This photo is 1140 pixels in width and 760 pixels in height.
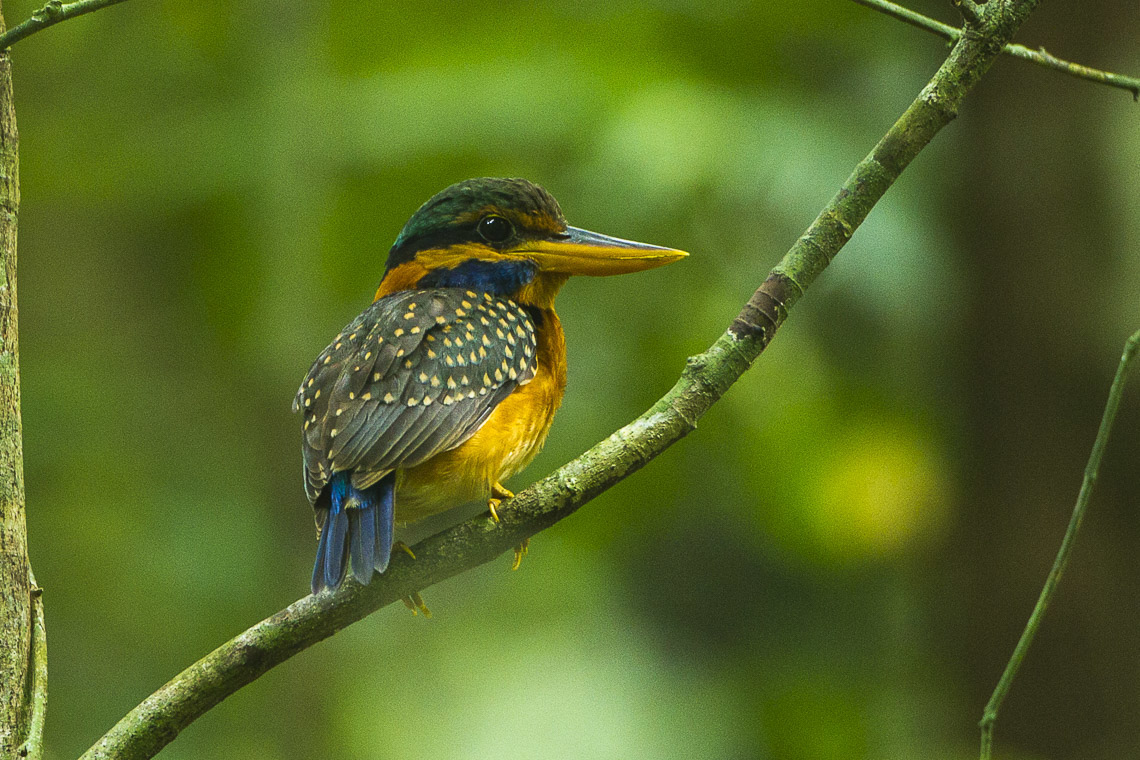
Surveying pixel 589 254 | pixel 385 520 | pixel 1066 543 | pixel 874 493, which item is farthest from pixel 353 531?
pixel 874 493

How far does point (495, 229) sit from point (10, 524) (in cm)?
133

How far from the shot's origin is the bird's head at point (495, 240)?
2.63m

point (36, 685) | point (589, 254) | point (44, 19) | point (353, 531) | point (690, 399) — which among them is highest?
point (44, 19)

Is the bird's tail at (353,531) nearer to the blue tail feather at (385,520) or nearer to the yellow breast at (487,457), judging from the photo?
the blue tail feather at (385,520)

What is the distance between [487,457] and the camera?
7.61ft

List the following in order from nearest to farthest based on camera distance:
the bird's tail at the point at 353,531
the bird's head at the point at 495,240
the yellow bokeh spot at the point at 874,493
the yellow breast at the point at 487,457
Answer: the bird's tail at the point at 353,531
the yellow breast at the point at 487,457
the bird's head at the point at 495,240
the yellow bokeh spot at the point at 874,493

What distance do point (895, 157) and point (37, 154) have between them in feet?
14.6

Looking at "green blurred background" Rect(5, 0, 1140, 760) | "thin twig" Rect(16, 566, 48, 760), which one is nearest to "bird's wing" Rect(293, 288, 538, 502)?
"thin twig" Rect(16, 566, 48, 760)

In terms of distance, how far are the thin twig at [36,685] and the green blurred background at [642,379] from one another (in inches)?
106

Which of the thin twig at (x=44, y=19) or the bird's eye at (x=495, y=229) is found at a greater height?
the thin twig at (x=44, y=19)

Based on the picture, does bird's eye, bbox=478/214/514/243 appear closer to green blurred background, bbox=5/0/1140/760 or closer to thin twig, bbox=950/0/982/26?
thin twig, bbox=950/0/982/26

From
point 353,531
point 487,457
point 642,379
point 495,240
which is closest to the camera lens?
point 353,531

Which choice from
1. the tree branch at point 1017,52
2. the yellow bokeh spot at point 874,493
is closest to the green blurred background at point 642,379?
the yellow bokeh spot at point 874,493

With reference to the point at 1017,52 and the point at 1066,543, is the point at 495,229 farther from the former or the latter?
the point at 1066,543
